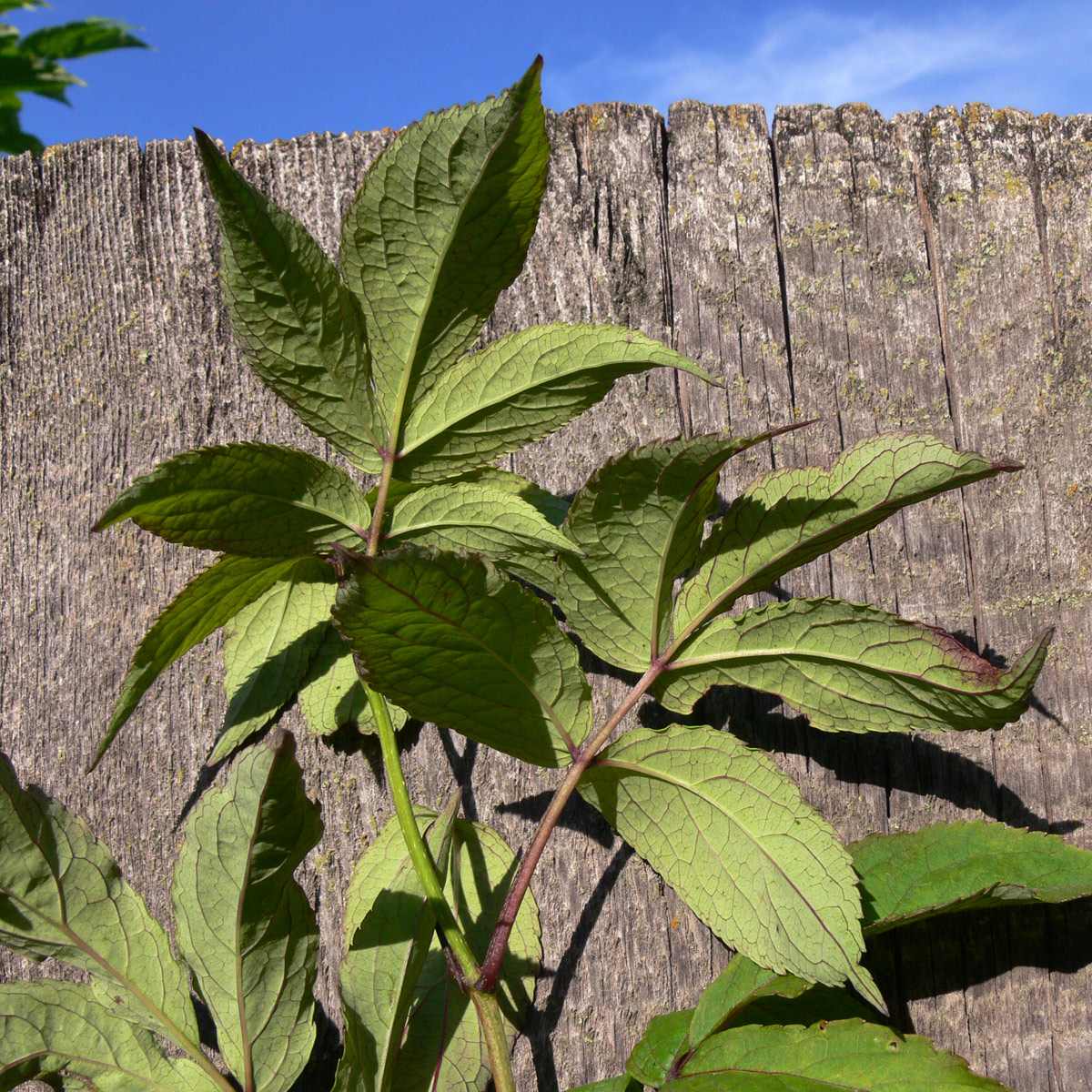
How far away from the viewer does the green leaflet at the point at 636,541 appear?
970 millimetres

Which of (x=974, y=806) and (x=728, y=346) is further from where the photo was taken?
(x=728, y=346)

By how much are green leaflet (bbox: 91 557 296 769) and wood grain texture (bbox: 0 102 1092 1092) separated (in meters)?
0.35

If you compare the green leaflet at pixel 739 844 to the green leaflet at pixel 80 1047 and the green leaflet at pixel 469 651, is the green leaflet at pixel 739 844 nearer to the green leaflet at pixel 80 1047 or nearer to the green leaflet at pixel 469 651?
the green leaflet at pixel 469 651

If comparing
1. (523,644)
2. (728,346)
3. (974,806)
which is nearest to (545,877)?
(523,644)

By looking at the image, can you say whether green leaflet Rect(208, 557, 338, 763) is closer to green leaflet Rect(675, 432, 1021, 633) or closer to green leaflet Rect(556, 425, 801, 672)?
green leaflet Rect(556, 425, 801, 672)

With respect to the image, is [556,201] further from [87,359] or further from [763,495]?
[87,359]

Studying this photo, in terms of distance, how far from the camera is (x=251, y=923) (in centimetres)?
98

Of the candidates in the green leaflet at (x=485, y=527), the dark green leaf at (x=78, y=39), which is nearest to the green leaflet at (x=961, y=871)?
the green leaflet at (x=485, y=527)

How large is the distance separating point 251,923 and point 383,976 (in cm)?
17

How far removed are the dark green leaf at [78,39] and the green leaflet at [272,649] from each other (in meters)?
3.03

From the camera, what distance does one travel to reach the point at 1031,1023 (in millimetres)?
1291

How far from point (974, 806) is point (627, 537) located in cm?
78

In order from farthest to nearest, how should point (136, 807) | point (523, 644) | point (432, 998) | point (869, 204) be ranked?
point (869, 204) → point (136, 807) → point (432, 998) → point (523, 644)

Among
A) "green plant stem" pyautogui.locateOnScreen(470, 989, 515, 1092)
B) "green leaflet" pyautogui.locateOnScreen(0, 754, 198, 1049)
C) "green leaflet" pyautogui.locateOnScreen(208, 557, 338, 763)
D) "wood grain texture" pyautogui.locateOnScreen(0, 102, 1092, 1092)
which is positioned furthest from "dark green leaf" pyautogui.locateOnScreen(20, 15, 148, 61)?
"green plant stem" pyautogui.locateOnScreen(470, 989, 515, 1092)
